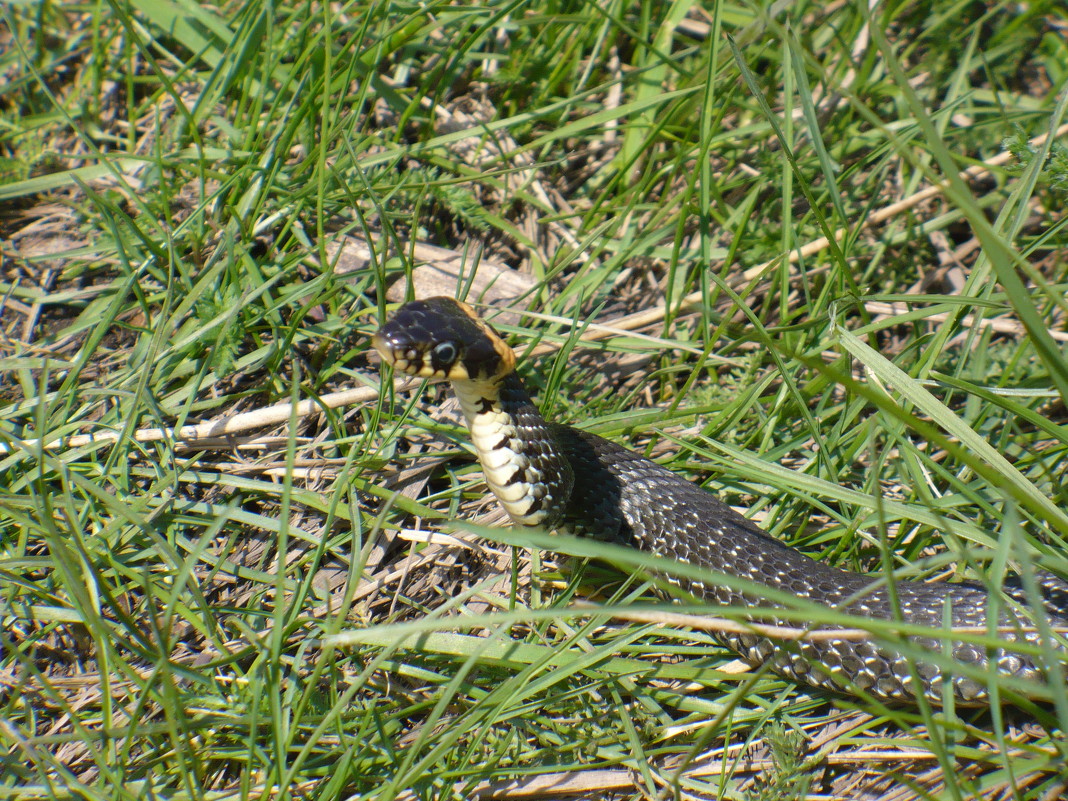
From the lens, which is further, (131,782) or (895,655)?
(895,655)

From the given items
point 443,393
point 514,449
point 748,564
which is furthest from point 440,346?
point 748,564

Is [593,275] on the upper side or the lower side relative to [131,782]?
upper

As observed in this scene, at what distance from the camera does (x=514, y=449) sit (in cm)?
337

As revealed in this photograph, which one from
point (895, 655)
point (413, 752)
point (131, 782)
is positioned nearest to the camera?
point (413, 752)

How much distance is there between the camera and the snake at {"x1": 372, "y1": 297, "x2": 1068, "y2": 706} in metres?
3.16

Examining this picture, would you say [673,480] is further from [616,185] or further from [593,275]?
[616,185]

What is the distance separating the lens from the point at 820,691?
3281mm

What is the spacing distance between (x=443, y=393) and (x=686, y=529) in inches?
62.3

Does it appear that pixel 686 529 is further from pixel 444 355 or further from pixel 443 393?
pixel 443 393

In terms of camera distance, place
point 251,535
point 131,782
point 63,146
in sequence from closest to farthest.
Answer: point 131,782, point 251,535, point 63,146

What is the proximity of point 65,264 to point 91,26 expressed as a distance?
1942 mm

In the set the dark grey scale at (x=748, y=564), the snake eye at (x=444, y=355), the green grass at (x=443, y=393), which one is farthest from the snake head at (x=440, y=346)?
the dark grey scale at (x=748, y=564)

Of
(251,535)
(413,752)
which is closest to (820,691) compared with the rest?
(413,752)

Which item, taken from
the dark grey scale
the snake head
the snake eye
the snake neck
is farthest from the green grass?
the snake eye
